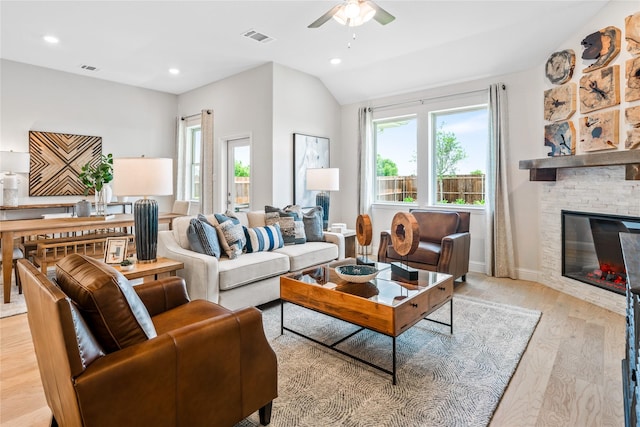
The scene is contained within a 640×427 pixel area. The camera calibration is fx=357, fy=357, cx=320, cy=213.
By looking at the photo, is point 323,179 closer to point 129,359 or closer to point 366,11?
point 366,11

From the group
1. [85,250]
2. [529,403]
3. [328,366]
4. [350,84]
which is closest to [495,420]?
[529,403]

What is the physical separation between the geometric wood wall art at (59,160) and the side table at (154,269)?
400cm

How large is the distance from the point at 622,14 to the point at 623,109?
0.85 meters

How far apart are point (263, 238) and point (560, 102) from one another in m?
3.54

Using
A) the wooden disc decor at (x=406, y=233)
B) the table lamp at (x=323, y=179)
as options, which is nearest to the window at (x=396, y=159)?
the table lamp at (x=323, y=179)

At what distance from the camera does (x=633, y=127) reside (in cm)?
314

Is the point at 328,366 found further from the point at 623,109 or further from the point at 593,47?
the point at 593,47

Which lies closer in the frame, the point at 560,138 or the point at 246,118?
the point at 560,138

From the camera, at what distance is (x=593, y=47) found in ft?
11.5

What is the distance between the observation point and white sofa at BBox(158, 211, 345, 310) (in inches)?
114

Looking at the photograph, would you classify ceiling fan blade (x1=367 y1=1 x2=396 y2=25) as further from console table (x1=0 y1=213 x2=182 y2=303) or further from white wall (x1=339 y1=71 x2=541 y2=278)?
console table (x1=0 y1=213 x2=182 y2=303)

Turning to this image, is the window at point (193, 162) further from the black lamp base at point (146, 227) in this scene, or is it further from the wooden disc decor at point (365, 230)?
the wooden disc decor at point (365, 230)

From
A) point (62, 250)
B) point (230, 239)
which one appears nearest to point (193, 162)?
point (62, 250)

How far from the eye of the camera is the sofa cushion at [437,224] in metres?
4.38
